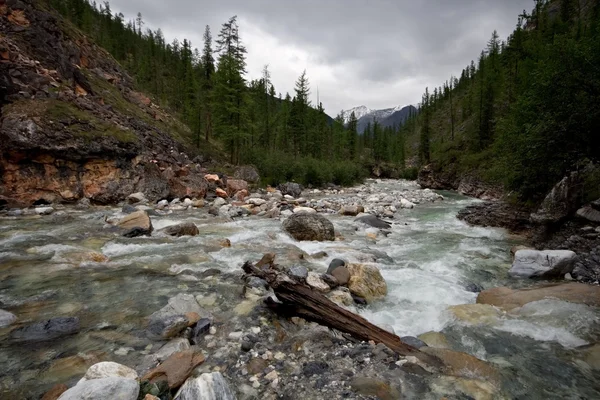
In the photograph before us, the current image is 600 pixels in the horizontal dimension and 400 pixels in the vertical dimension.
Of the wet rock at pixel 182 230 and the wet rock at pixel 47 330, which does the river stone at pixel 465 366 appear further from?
the wet rock at pixel 182 230

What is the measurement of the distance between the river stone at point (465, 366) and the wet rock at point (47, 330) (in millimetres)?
5181

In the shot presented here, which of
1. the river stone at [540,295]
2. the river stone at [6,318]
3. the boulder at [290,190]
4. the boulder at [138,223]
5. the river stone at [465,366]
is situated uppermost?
the boulder at [290,190]

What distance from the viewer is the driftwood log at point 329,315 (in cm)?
412

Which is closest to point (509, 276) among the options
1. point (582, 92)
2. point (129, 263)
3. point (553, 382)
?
point (553, 382)

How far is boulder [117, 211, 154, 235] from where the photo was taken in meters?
10.4

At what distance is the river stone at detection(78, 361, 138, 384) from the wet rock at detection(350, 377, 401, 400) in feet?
8.02

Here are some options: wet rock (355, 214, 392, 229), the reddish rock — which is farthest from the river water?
the reddish rock

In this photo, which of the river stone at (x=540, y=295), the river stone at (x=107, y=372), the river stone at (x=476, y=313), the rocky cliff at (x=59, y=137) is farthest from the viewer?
the rocky cliff at (x=59, y=137)

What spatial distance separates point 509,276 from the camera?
7.49 metres

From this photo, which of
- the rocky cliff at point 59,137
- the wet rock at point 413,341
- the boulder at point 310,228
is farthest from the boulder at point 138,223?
the wet rock at point 413,341

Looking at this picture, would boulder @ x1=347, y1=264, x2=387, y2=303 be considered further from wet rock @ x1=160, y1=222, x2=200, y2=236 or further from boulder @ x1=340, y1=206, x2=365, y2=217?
boulder @ x1=340, y1=206, x2=365, y2=217

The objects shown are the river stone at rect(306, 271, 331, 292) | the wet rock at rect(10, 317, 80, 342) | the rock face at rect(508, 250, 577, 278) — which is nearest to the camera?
the wet rock at rect(10, 317, 80, 342)

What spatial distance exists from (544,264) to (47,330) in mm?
10302

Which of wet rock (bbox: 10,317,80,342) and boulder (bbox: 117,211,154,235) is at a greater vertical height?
boulder (bbox: 117,211,154,235)
